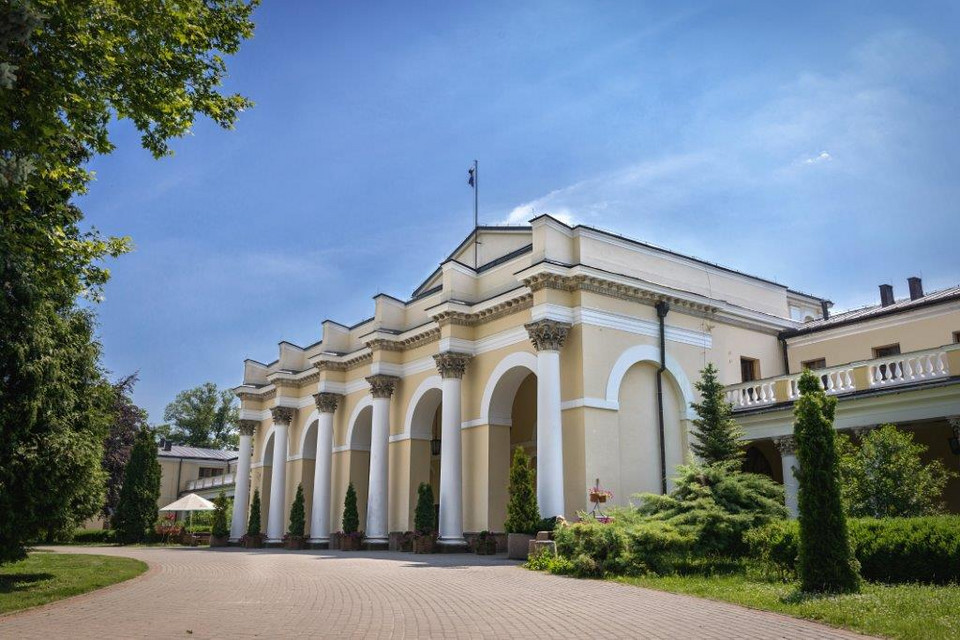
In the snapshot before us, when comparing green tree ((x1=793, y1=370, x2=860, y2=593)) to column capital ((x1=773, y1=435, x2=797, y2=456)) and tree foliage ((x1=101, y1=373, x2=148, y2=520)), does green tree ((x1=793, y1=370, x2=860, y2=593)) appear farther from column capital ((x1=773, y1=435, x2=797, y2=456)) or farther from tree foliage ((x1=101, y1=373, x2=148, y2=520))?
tree foliage ((x1=101, y1=373, x2=148, y2=520))

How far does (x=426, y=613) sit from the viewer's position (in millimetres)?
10305

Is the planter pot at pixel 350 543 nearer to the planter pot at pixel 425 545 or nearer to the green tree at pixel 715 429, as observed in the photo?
the planter pot at pixel 425 545

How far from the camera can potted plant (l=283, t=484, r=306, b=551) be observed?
101 ft

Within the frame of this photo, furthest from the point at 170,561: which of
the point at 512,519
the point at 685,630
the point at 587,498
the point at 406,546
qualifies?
the point at 685,630

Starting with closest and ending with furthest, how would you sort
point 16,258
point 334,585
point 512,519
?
1. point 16,258
2. point 334,585
3. point 512,519

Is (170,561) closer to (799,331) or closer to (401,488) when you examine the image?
(401,488)

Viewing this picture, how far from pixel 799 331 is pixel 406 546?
15.6m

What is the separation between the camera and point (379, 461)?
89.9 ft

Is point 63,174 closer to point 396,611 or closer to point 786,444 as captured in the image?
point 396,611

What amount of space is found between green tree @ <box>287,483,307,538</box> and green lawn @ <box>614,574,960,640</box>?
22.1 metres

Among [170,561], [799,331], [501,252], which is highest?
[501,252]

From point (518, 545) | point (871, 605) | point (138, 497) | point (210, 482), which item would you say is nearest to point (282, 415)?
point (138, 497)

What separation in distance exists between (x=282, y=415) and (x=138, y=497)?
887 cm

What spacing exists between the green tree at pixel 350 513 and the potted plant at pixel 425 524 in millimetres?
4467
